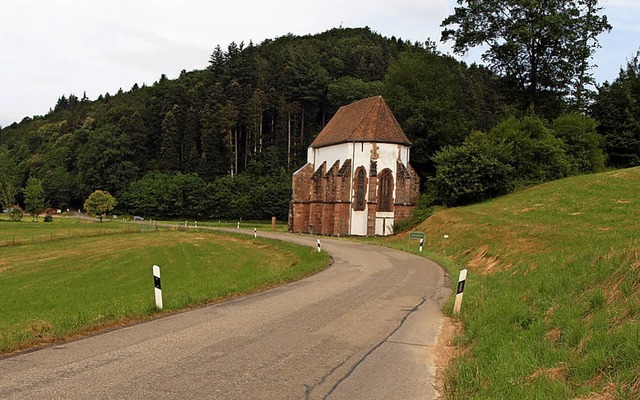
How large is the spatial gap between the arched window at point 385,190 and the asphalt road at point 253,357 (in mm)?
32542

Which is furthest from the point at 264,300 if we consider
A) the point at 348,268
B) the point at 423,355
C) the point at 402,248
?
the point at 402,248

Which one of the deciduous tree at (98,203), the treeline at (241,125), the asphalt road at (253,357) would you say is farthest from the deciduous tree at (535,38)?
the deciduous tree at (98,203)

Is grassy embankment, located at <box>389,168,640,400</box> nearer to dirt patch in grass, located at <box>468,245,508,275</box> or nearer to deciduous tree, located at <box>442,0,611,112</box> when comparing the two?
dirt patch in grass, located at <box>468,245,508,275</box>

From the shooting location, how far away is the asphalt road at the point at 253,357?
5840 mm

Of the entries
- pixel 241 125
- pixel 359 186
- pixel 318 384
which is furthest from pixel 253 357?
pixel 241 125

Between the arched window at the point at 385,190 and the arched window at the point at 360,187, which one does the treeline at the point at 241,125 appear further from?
the arched window at the point at 360,187

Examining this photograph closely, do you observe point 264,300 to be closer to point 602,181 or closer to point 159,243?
point 602,181

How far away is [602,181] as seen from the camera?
95.2 feet

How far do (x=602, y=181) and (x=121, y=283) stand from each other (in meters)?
25.9

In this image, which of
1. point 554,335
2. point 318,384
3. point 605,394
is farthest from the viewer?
point 554,335

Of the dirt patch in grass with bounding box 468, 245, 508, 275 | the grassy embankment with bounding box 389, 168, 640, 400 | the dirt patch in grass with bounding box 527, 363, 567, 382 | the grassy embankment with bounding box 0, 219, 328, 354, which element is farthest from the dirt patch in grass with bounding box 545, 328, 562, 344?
the dirt patch in grass with bounding box 468, 245, 508, 275

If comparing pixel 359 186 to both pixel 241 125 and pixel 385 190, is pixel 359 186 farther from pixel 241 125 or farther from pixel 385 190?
pixel 241 125

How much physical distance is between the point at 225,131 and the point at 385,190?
172ft

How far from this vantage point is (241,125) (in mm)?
94562
